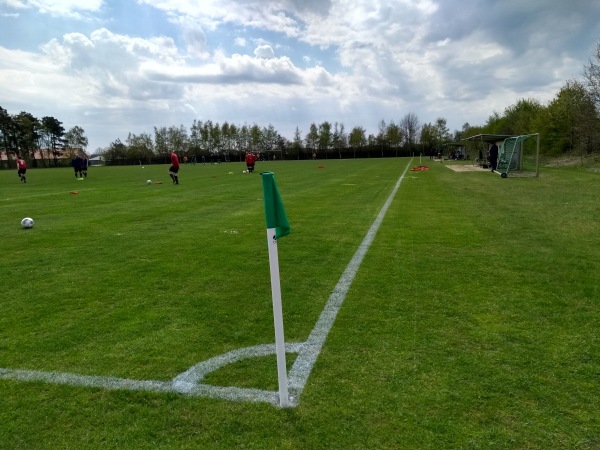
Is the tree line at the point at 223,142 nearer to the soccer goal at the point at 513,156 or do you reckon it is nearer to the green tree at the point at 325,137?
the green tree at the point at 325,137

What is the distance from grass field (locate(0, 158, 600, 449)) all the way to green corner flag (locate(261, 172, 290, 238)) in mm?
1199

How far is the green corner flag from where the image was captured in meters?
2.76

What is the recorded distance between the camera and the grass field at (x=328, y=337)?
102 inches

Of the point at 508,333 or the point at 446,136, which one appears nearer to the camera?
the point at 508,333

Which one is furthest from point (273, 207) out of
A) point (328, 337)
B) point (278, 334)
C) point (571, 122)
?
point (571, 122)

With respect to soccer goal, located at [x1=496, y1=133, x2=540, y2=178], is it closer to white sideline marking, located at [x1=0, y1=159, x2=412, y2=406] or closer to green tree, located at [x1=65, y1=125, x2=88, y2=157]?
white sideline marking, located at [x1=0, y1=159, x2=412, y2=406]

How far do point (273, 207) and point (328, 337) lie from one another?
158 cm

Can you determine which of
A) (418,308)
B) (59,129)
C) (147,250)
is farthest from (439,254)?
(59,129)

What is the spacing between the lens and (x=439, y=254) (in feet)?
21.8

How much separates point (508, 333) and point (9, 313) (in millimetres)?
5122

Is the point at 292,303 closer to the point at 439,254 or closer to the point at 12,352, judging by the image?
the point at 12,352

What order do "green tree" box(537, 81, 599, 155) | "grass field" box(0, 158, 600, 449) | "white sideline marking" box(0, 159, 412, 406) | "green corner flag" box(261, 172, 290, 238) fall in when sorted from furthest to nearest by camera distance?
1. "green tree" box(537, 81, 599, 155)
2. "white sideline marking" box(0, 159, 412, 406)
3. "green corner flag" box(261, 172, 290, 238)
4. "grass field" box(0, 158, 600, 449)

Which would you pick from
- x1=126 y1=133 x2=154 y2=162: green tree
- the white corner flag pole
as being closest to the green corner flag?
the white corner flag pole

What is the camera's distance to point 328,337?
3.79 m
